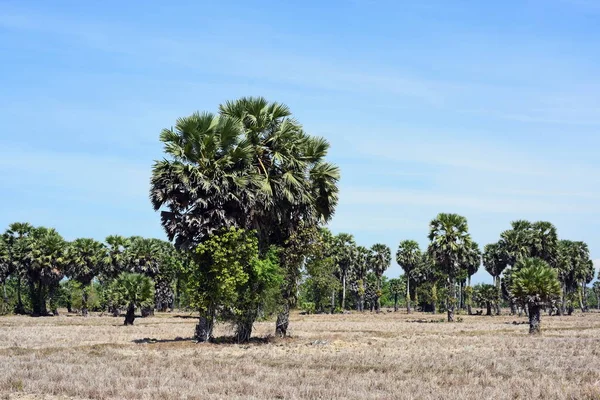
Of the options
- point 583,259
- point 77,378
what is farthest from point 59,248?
point 583,259

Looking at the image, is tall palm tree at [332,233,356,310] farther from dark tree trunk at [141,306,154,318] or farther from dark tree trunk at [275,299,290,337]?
dark tree trunk at [275,299,290,337]

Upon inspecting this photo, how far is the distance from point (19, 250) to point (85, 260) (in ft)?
29.8

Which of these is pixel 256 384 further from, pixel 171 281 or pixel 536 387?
pixel 171 281

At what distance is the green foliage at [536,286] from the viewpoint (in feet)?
133

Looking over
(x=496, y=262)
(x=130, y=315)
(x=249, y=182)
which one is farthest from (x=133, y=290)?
(x=496, y=262)

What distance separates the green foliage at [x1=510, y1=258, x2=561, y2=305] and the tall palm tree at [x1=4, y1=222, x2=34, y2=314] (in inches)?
2583

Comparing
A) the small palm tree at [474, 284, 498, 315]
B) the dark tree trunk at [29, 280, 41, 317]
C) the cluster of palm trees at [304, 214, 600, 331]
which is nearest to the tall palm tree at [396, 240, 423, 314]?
the cluster of palm trees at [304, 214, 600, 331]

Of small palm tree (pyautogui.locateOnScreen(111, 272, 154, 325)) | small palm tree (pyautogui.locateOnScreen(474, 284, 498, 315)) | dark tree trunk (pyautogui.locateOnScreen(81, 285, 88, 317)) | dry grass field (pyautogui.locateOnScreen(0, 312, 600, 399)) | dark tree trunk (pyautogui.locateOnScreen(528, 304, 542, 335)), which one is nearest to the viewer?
dry grass field (pyautogui.locateOnScreen(0, 312, 600, 399))

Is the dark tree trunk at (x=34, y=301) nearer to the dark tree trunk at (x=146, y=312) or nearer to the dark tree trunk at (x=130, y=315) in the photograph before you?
the dark tree trunk at (x=146, y=312)

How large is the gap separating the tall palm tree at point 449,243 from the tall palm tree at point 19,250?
52881mm

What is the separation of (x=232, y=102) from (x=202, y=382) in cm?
1823

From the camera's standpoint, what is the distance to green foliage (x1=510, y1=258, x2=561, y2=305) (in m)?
40.4

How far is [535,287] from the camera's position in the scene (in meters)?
40.5

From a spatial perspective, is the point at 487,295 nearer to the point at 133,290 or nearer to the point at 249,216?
the point at 133,290
